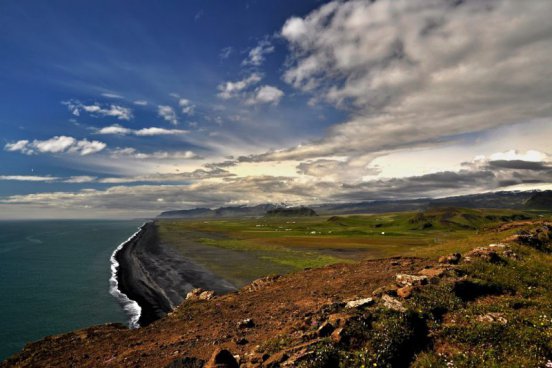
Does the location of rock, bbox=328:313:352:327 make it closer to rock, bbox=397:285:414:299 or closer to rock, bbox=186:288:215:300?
rock, bbox=397:285:414:299

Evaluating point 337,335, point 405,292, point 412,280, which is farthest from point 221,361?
point 412,280

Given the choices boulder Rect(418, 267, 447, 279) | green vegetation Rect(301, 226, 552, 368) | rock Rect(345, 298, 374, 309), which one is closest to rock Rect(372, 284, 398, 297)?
green vegetation Rect(301, 226, 552, 368)

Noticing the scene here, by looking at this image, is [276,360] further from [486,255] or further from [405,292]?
[486,255]

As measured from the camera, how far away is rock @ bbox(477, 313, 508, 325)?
1450 cm

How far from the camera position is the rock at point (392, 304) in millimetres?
15959

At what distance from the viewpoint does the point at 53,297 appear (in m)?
58.2

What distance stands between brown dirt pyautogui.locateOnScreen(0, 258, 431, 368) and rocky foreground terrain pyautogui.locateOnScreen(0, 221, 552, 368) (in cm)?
12

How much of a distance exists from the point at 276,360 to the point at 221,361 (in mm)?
2216

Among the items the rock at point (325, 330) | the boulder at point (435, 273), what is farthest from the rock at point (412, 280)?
the rock at point (325, 330)

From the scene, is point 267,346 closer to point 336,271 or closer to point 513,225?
point 336,271

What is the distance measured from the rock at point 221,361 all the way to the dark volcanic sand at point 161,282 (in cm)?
3482

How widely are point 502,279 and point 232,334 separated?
59.1ft

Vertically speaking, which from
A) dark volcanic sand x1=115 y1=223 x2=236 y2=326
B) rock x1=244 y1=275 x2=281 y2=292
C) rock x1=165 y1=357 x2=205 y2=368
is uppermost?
rock x1=165 y1=357 x2=205 y2=368

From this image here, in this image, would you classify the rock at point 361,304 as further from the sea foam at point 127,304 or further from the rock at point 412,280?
the sea foam at point 127,304
